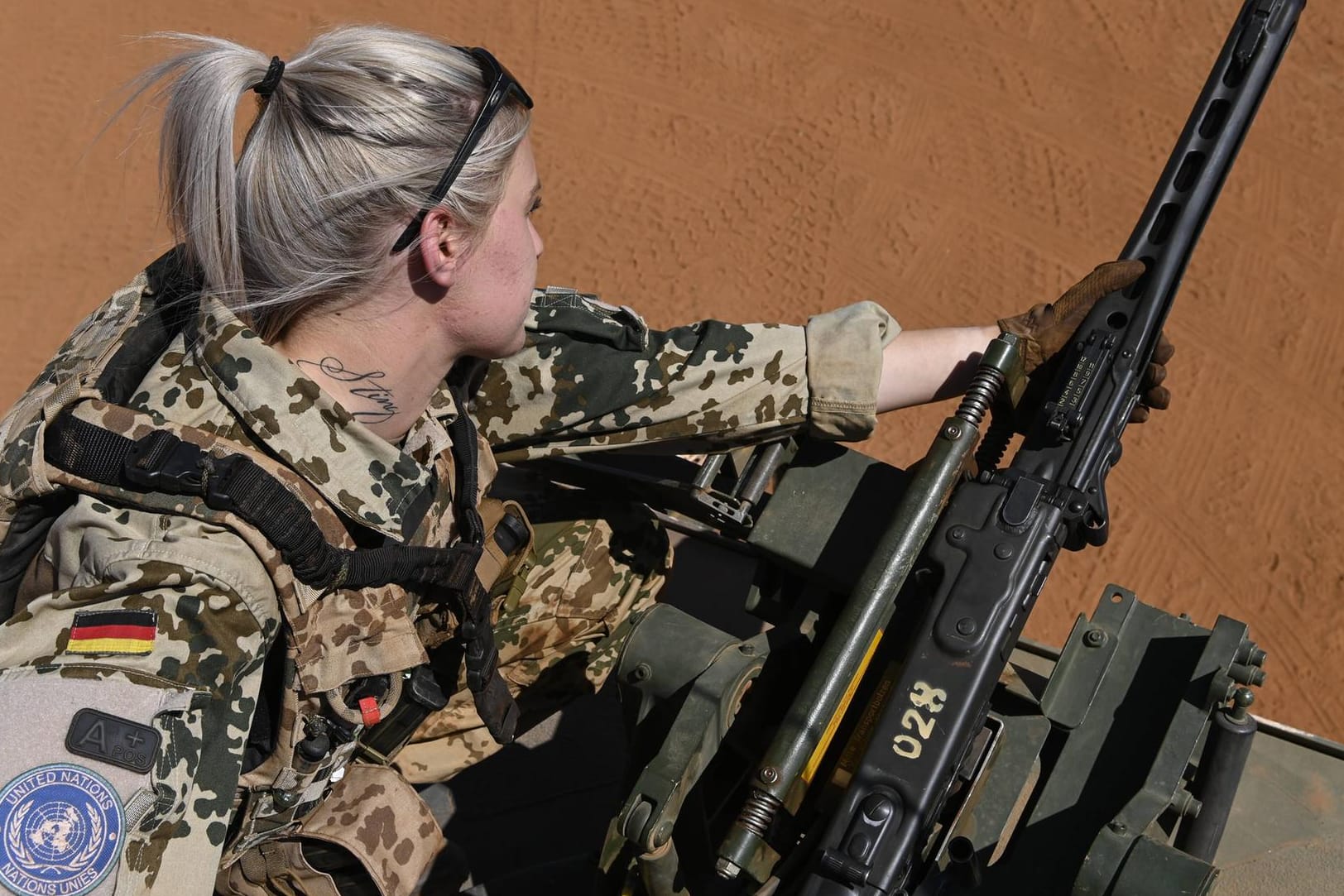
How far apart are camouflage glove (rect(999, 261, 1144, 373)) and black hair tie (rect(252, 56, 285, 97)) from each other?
145 centimetres

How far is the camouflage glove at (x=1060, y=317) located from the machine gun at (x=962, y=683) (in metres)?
0.03

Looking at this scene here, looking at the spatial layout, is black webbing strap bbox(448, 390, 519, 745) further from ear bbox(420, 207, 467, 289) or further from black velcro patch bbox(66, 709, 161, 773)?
black velcro patch bbox(66, 709, 161, 773)

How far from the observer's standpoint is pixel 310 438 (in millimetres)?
2080

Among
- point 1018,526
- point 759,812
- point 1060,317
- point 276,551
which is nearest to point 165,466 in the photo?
point 276,551

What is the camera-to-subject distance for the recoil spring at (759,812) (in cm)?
202

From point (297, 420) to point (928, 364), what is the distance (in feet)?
4.22

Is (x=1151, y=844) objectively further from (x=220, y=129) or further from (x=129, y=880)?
(x=220, y=129)

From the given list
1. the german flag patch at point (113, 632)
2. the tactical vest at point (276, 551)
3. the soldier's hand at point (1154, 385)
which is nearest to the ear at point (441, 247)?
the tactical vest at point (276, 551)

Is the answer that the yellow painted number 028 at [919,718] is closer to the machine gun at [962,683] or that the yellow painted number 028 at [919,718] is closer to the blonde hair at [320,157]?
the machine gun at [962,683]

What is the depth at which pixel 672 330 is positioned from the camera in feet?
8.80

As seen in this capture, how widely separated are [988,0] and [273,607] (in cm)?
505

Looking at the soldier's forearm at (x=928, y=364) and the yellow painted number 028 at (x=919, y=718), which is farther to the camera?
the soldier's forearm at (x=928, y=364)

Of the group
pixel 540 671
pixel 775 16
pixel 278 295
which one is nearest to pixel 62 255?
pixel 775 16

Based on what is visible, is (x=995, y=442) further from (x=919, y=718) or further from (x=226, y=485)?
(x=226, y=485)
